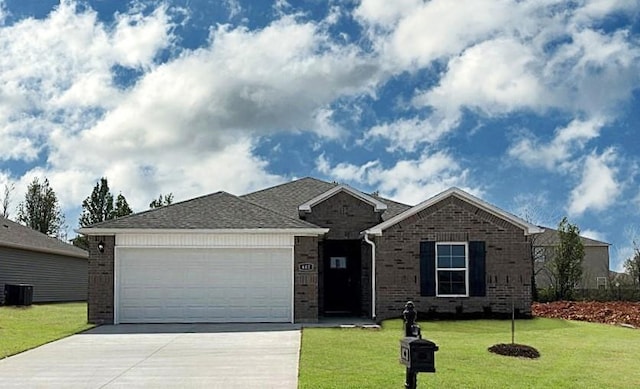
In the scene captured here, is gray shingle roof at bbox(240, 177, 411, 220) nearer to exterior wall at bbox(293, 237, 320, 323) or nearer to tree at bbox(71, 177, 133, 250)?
exterior wall at bbox(293, 237, 320, 323)

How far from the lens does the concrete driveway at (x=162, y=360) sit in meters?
10.5

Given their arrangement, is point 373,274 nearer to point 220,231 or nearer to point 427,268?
point 427,268

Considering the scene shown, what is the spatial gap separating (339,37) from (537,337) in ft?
27.2

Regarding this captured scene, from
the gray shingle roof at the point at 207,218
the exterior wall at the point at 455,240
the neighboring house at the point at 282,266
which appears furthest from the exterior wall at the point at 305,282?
the exterior wall at the point at 455,240

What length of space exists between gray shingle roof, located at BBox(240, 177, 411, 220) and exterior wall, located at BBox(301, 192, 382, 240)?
0.95m

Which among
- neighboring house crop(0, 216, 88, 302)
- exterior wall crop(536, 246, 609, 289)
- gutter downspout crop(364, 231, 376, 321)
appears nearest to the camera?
gutter downspout crop(364, 231, 376, 321)

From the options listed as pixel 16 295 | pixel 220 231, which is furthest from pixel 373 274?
pixel 16 295

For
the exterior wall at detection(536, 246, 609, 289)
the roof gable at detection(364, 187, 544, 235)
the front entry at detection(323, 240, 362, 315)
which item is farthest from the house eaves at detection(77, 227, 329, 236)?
the exterior wall at detection(536, 246, 609, 289)

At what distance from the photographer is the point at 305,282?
20.4 meters

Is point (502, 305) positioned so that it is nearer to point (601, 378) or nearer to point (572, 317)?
point (572, 317)

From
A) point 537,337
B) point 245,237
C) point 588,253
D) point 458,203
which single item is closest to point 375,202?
point 458,203

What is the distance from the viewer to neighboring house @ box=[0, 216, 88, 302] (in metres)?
28.8

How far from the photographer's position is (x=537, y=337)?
1597cm

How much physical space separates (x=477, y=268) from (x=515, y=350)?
7.57 meters
